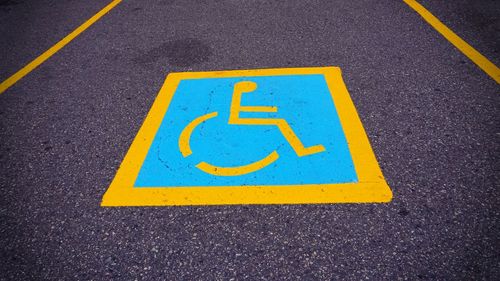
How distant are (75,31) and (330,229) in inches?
189

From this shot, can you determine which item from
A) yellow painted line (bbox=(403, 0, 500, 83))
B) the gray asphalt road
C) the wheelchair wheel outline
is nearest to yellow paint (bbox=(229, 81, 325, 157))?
the wheelchair wheel outline

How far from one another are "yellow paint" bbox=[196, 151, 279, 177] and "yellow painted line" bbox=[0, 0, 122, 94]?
2.86m

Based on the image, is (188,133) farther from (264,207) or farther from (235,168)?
(264,207)

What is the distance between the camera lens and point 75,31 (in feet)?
15.6

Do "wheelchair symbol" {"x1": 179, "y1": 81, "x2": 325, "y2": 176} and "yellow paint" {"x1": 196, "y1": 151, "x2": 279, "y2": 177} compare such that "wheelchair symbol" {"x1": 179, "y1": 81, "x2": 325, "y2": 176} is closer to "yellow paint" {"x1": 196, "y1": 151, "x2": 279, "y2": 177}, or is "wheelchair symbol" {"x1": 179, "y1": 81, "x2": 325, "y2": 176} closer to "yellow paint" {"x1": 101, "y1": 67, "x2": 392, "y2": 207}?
"yellow paint" {"x1": 196, "y1": 151, "x2": 279, "y2": 177}

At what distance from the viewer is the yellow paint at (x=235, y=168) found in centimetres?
238

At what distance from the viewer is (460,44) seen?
370 centimetres

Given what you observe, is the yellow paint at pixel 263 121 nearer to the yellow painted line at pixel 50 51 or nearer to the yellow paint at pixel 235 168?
the yellow paint at pixel 235 168

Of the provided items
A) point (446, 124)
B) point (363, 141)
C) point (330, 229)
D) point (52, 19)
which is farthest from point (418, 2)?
point (52, 19)

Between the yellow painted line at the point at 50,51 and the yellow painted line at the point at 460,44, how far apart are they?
502 centimetres

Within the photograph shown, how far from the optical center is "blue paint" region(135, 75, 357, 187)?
7.72ft

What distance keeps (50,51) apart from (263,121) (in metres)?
3.40

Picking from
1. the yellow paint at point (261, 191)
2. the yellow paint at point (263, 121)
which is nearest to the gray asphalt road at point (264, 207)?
the yellow paint at point (261, 191)

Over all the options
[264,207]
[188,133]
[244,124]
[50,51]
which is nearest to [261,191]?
[264,207]
